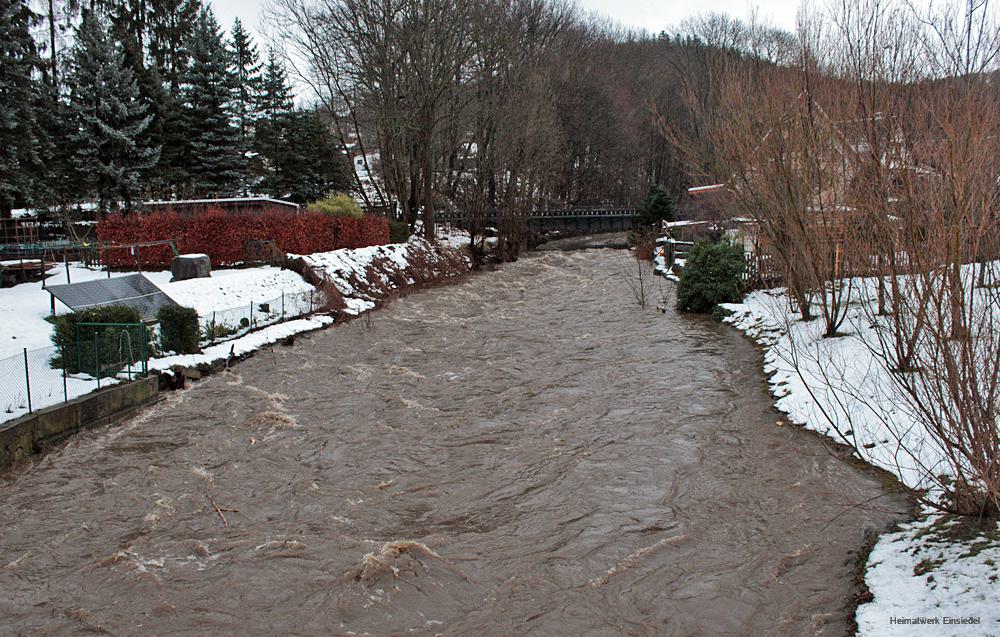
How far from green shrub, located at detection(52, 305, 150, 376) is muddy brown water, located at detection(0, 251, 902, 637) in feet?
3.87

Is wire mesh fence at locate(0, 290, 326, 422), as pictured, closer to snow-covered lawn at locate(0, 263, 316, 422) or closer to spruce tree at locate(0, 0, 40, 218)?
snow-covered lawn at locate(0, 263, 316, 422)

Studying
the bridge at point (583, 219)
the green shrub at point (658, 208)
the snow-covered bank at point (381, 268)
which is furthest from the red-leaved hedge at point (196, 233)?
the bridge at point (583, 219)

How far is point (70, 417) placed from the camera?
1048 cm

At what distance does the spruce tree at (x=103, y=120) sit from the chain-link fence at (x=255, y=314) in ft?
56.0

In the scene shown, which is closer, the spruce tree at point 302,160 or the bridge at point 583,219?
the spruce tree at point 302,160

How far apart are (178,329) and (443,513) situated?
8.57m

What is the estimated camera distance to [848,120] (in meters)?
11.7

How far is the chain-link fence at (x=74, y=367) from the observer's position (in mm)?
10383

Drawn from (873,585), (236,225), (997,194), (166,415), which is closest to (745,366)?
(997,194)

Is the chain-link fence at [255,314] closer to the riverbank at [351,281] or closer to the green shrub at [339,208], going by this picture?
the riverbank at [351,281]

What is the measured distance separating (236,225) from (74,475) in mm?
14064

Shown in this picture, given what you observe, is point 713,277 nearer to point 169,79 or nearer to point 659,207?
point 659,207

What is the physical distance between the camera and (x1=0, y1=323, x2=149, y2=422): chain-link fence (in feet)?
34.1

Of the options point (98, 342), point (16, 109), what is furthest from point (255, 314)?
point (16, 109)
